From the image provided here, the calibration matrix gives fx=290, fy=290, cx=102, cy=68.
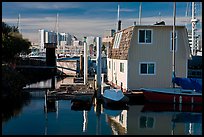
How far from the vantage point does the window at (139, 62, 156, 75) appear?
1995 cm

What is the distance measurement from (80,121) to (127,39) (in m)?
8.61

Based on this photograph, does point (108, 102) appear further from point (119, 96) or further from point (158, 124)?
point (158, 124)

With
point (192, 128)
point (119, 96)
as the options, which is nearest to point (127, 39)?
point (119, 96)

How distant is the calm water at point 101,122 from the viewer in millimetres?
12066

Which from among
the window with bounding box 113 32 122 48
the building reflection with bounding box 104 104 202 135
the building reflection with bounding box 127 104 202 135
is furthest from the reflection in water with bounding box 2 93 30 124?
the window with bounding box 113 32 122 48

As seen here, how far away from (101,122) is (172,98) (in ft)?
19.3

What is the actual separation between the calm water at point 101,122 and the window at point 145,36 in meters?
4.88

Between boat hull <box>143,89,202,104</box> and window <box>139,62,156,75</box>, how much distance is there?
1.98 m

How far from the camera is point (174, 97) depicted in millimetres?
17703

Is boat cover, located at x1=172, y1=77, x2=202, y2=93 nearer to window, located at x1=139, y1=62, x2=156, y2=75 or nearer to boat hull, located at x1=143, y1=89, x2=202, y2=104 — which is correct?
boat hull, located at x1=143, y1=89, x2=202, y2=104

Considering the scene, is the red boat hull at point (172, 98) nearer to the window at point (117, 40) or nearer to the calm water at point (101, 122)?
the calm water at point (101, 122)

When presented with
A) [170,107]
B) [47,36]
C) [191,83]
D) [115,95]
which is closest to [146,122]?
[170,107]

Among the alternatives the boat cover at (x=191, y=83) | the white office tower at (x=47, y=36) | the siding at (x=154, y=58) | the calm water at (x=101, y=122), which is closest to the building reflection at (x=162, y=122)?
the calm water at (x=101, y=122)

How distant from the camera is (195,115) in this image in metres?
15.3
